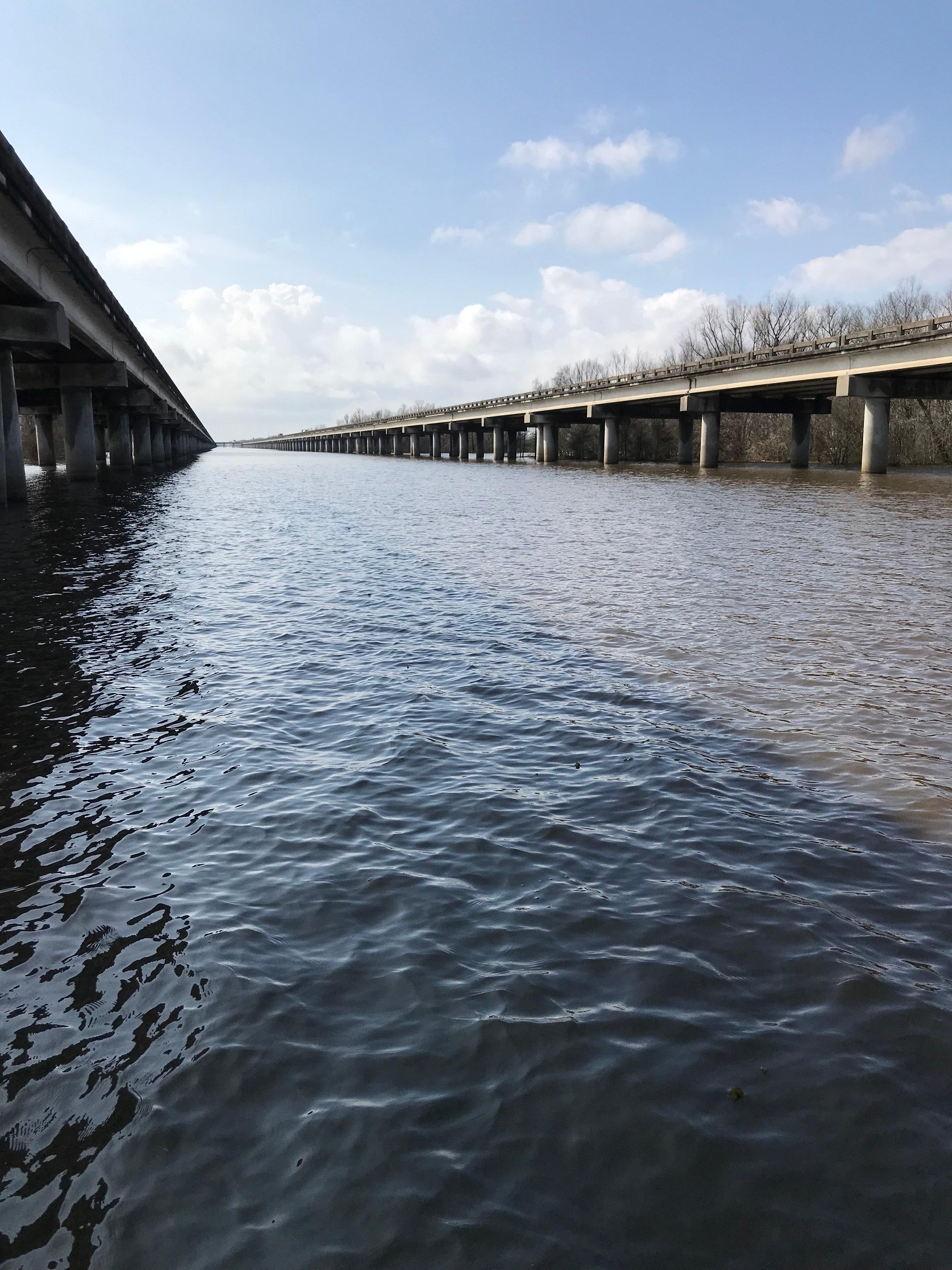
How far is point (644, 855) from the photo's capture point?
18.9ft

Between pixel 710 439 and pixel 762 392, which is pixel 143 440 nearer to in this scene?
pixel 710 439

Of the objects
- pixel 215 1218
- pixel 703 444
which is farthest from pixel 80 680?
pixel 703 444

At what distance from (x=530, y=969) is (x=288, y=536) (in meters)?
22.3

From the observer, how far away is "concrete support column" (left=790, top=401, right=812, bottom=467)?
62.5 m

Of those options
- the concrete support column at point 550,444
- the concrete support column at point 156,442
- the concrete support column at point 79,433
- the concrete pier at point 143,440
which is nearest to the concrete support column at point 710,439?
the concrete support column at point 550,444

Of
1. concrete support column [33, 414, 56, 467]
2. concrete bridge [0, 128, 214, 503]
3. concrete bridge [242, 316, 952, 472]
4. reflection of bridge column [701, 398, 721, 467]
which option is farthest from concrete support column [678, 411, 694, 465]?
concrete support column [33, 414, 56, 467]

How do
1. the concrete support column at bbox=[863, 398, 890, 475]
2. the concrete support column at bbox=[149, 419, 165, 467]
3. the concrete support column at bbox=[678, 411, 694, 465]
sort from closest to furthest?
the concrete support column at bbox=[863, 398, 890, 475] < the concrete support column at bbox=[678, 411, 694, 465] < the concrete support column at bbox=[149, 419, 165, 467]

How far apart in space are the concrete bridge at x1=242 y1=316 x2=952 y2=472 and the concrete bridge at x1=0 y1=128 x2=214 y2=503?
32.8 m

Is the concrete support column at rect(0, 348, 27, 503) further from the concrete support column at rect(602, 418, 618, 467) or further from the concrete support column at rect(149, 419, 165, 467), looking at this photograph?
the concrete support column at rect(602, 418, 618, 467)

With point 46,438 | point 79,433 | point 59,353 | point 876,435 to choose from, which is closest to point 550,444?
point 876,435

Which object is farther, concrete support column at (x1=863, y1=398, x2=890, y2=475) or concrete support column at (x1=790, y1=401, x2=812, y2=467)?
concrete support column at (x1=790, y1=401, x2=812, y2=467)

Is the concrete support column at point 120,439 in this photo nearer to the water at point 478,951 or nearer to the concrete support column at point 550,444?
the concrete support column at point 550,444

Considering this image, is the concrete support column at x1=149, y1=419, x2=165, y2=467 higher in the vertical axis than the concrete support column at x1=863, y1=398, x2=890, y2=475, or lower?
higher

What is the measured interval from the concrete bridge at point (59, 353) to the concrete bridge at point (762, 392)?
32.8m
